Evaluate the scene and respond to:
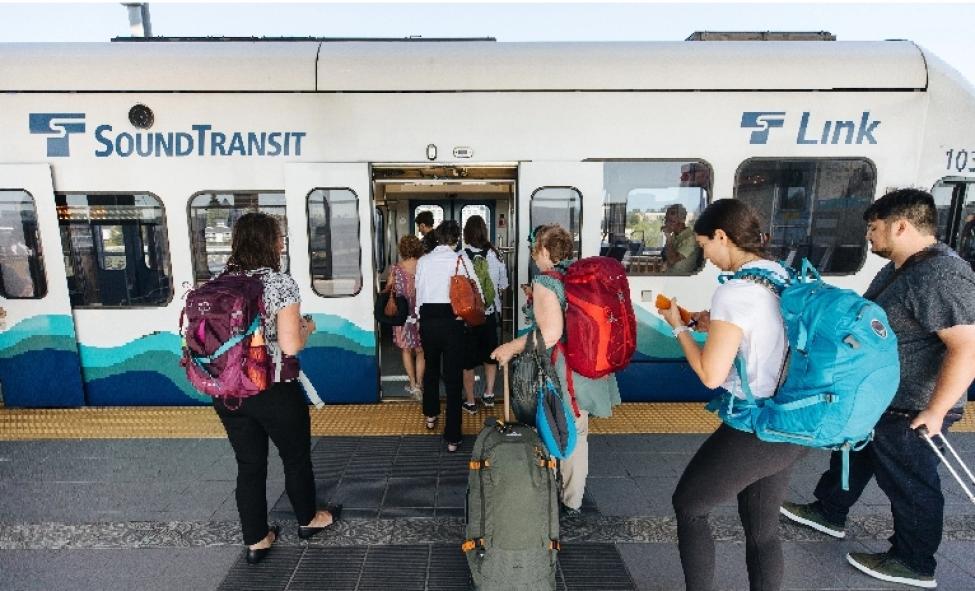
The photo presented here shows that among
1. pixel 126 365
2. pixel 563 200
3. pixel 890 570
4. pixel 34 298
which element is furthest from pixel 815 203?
pixel 34 298

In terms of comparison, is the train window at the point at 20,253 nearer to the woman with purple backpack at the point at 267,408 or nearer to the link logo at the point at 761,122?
the woman with purple backpack at the point at 267,408

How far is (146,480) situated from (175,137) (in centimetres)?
258

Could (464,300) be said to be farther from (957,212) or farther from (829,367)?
(957,212)

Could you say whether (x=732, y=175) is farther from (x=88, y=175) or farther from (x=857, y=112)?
(x=88, y=175)

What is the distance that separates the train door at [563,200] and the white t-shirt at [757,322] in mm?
2317

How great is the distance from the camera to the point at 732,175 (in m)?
4.11

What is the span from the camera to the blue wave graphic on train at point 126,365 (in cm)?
424

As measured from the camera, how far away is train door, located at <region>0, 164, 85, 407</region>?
4.06 m

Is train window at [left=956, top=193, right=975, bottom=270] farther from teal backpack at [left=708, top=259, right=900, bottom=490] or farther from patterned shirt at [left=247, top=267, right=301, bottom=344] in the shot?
patterned shirt at [left=247, top=267, right=301, bottom=344]

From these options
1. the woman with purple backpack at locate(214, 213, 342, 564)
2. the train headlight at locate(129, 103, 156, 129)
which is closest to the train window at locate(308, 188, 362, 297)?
the train headlight at locate(129, 103, 156, 129)

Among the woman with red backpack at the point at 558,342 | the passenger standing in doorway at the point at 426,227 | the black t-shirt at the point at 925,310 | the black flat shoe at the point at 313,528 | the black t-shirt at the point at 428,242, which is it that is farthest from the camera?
the passenger standing in doorway at the point at 426,227

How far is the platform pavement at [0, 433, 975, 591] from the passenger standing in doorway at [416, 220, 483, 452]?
1.14ft

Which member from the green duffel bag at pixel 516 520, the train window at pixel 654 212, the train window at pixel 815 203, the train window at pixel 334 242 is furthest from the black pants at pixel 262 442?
the train window at pixel 815 203

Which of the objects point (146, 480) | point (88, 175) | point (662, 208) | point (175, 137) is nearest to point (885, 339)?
point (662, 208)
